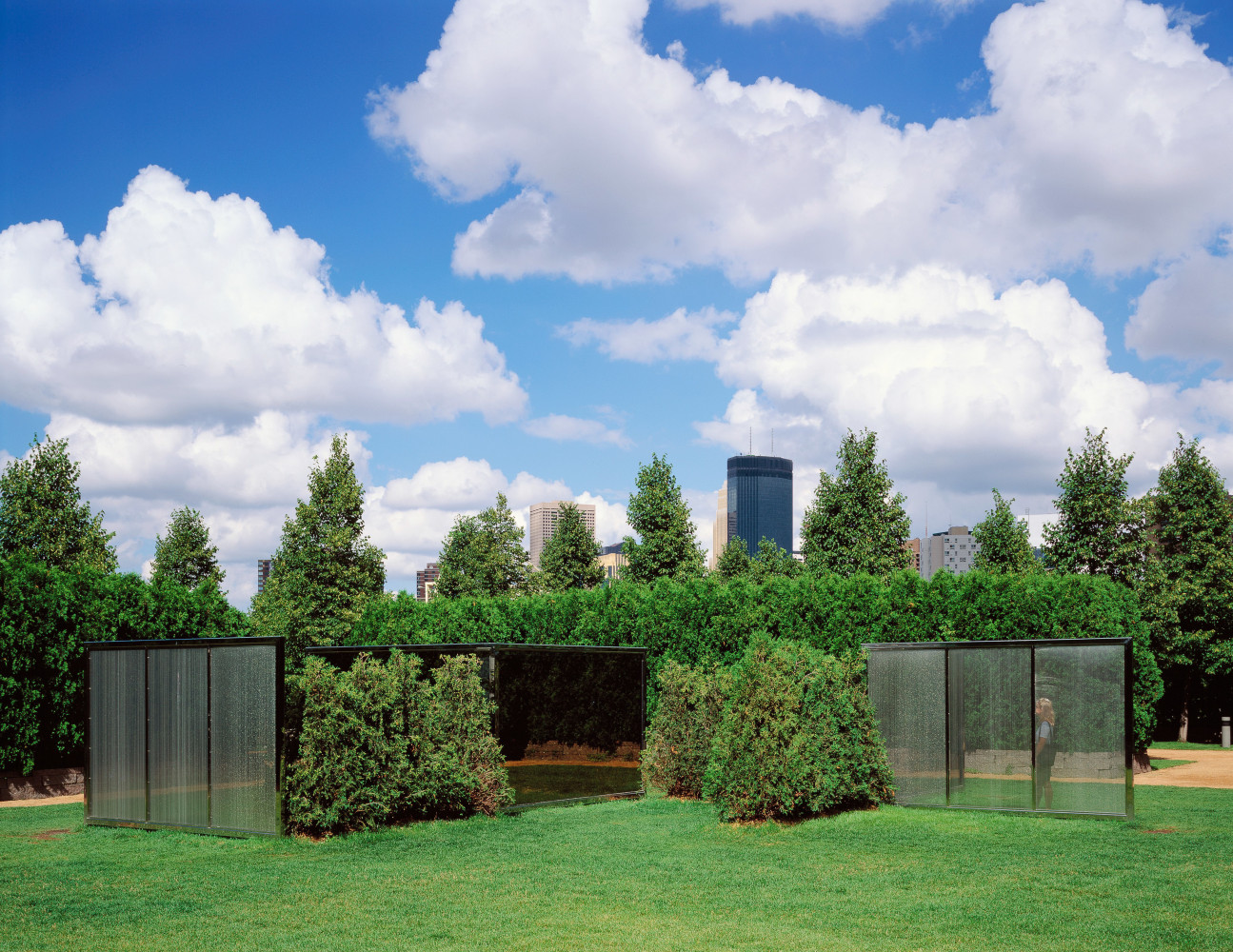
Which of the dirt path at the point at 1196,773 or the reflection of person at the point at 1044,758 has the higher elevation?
the reflection of person at the point at 1044,758

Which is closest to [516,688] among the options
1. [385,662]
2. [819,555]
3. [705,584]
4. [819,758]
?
[385,662]

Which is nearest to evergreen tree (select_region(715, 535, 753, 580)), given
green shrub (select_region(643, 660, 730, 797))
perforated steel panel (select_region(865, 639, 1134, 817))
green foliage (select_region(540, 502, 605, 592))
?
green foliage (select_region(540, 502, 605, 592))

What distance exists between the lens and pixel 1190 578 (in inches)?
1270

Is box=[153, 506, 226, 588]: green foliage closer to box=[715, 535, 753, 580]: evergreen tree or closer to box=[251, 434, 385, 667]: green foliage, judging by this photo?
box=[251, 434, 385, 667]: green foliage

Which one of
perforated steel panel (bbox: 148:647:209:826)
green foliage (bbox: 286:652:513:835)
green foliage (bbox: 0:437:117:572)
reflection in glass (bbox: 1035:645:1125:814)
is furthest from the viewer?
green foliage (bbox: 0:437:117:572)

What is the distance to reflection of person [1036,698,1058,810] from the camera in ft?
44.6

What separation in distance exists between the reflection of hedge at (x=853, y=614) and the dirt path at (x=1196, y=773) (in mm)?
823

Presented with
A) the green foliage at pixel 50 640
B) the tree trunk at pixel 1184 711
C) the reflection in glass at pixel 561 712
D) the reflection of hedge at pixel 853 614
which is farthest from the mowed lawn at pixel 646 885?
the tree trunk at pixel 1184 711

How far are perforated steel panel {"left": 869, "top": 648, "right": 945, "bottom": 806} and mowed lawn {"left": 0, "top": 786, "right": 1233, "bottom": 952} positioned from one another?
2.17 ft

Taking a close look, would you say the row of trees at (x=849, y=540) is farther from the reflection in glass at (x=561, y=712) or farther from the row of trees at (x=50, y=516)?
the reflection in glass at (x=561, y=712)

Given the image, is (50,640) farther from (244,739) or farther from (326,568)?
(326,568)

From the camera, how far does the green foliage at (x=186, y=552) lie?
43.3 metres

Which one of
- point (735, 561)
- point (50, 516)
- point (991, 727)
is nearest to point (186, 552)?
point (50, 516)

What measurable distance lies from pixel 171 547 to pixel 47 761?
27292 mm
